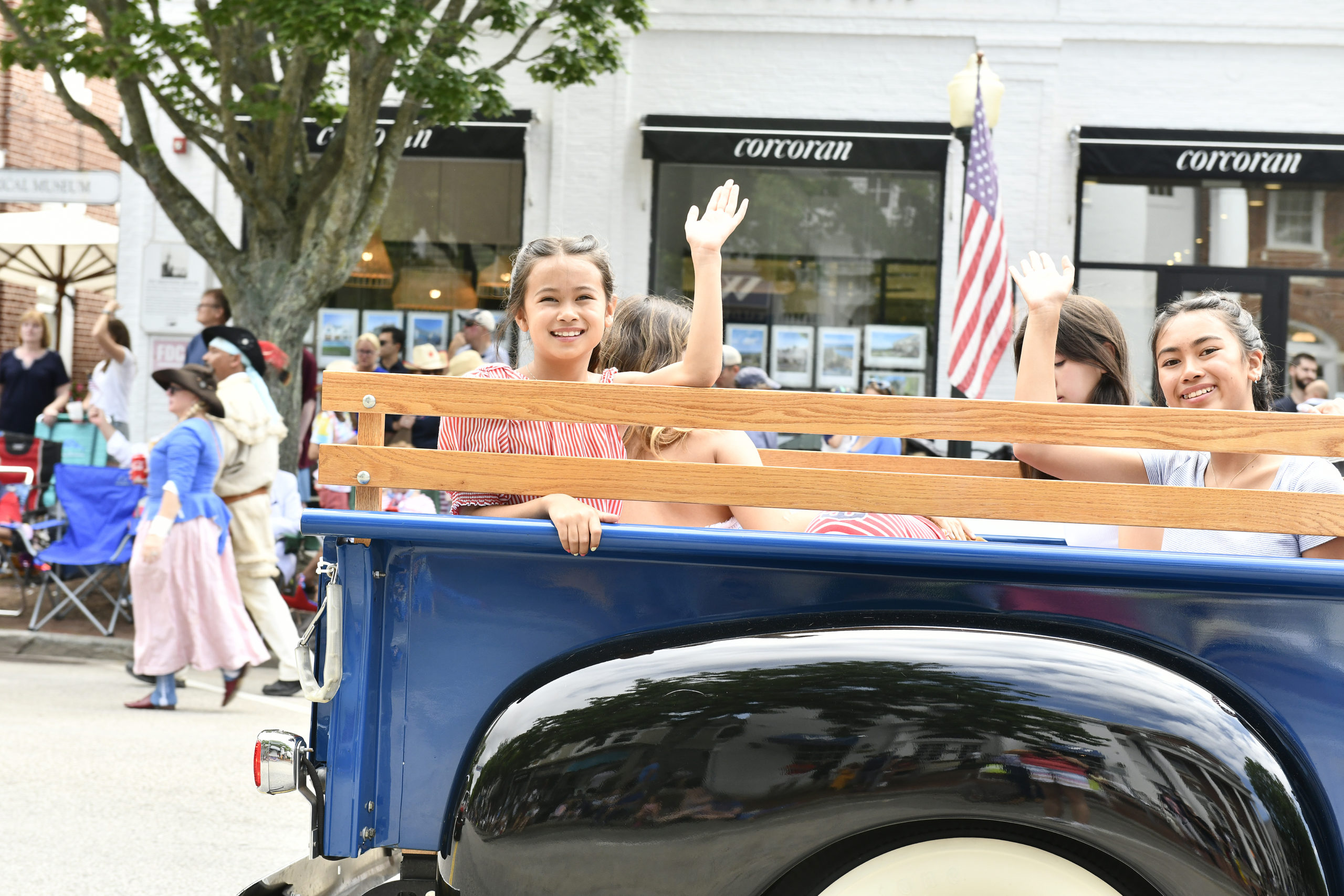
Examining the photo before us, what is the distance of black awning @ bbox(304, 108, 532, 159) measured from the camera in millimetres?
11695

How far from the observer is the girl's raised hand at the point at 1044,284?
2299mm

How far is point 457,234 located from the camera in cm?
1240

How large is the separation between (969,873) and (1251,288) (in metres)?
11.5

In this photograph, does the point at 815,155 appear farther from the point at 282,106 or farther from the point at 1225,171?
the point at 282,106

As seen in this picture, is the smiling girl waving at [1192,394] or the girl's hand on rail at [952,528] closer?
the smiling girl waving at [1192,394]

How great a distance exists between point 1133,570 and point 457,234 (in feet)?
37.1

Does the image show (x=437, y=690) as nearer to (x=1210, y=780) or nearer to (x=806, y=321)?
(x=1210, y=780)

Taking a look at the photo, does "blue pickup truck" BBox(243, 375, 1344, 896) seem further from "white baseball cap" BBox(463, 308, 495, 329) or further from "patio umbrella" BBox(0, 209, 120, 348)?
"patio umbrella" BBox(0, 209, 120, 348)

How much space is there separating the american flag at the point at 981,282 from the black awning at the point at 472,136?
5.05 m

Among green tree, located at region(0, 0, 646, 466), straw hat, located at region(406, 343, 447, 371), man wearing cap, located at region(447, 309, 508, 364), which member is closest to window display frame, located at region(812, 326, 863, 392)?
green tree, located at region(0, 0, 646, 466)

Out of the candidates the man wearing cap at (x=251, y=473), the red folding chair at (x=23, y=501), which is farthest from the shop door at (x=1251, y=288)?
the red folding chair at (x=23, y=501)

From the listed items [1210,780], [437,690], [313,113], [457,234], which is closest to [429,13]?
[313,113]

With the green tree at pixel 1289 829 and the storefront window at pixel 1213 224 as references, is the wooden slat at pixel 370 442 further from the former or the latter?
the storefront window at pixel 1213 224

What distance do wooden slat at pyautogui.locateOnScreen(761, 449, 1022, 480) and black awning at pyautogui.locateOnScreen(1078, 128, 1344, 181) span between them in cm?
907
